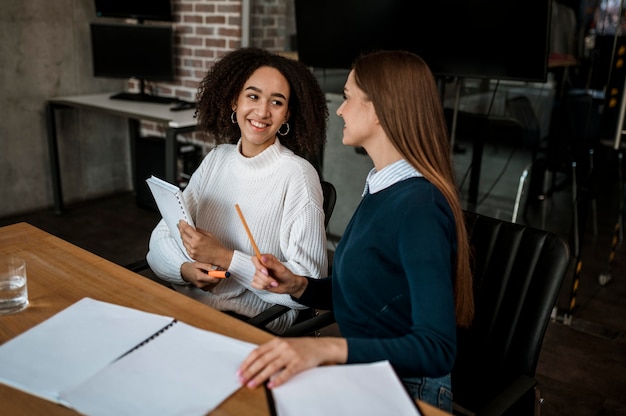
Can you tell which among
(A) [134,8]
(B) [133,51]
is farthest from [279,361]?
(A) [134,8]

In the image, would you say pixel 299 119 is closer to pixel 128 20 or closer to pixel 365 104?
pixel 365 104

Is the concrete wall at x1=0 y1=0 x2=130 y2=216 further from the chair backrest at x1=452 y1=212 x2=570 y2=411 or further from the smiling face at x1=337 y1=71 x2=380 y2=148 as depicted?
the chair backrest at x1=452 y1=212 x2=570 y2=411

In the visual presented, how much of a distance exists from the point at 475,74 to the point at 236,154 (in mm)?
1428

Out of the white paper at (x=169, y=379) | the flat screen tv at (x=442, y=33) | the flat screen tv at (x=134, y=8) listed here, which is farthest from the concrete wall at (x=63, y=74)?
the white paper at (x=169, y=379)

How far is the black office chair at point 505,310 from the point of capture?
1.33 m

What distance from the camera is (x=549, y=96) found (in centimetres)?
320

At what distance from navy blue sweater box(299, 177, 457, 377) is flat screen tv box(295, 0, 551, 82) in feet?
5.41

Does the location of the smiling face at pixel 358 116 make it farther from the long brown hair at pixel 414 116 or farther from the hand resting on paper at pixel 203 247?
the hand resting on paper at pixel 203 247

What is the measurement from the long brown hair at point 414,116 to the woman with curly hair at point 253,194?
54 centimetres

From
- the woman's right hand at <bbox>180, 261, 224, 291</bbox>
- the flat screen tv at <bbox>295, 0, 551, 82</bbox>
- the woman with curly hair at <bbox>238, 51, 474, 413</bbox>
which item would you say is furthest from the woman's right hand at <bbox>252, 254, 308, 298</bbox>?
the flat screen tv at <bbox>295, 0, 551, 82</bbox>

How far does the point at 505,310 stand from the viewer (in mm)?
1396

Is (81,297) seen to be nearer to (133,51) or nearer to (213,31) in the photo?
(213,31)

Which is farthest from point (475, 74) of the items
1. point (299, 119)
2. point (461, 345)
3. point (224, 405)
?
point (224, 405)

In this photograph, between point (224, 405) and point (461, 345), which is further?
point (461, 345)
